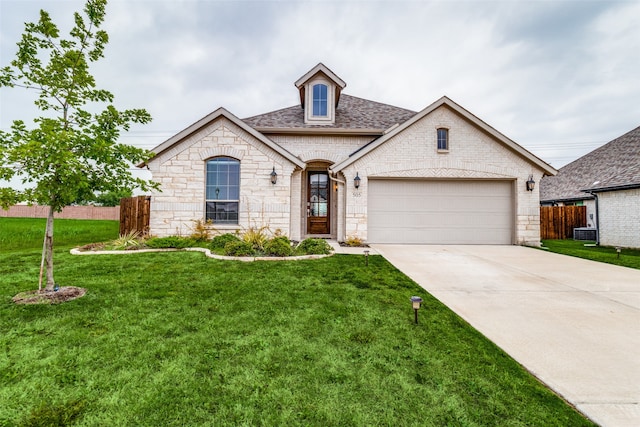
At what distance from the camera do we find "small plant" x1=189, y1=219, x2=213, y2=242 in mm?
9633

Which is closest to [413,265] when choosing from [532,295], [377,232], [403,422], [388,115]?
[532,295]

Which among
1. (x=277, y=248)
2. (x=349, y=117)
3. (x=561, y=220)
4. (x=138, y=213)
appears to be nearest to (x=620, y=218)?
(x=561, y=220)

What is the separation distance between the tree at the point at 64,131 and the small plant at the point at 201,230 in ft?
16.7

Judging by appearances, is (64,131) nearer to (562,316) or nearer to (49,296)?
(49,296)

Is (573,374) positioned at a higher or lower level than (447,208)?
lower

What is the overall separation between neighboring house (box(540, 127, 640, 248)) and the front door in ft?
39.7

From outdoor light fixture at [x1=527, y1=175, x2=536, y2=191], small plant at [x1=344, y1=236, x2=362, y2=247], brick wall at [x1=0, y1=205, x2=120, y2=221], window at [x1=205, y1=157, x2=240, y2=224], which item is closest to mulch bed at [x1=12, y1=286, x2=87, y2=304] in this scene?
window at [x1=205, y1=157, x2=240, y2=224]

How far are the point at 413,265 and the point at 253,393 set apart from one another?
5.54 metres

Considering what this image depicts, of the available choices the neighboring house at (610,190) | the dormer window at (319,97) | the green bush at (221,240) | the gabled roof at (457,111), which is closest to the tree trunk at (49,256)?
the green bush at (221,240)

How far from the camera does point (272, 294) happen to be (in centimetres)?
451

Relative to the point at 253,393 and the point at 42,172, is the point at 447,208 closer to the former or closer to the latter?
the point at 253,393

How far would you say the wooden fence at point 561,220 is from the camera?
14.7 meters

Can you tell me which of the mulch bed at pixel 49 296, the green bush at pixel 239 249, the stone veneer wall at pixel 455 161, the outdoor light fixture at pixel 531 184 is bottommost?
the mulch bed at pixel 49 296

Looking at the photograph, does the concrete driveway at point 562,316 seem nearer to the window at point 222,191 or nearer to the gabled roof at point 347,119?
the window at point 222,191
